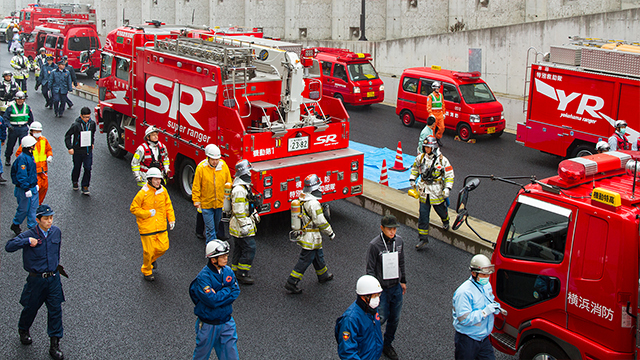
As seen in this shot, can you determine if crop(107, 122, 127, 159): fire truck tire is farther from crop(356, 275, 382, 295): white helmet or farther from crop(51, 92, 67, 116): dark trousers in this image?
crop(356, 275, 382, 295): white helmet

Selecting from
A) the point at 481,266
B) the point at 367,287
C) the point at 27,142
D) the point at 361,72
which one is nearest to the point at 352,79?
the point at 361,72

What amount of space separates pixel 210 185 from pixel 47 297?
3.43 metres

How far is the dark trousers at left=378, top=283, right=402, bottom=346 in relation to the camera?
7.07 m

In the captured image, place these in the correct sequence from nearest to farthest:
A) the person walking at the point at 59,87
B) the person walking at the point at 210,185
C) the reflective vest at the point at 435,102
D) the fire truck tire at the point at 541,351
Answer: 1. the fire truck tire at the point at 541,351
2. the person walking at the point at 210,185
3. the reflective vest at the point at 435,102
4. the person walking at the point at 59,87

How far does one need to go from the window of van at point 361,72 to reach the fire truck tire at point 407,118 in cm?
301

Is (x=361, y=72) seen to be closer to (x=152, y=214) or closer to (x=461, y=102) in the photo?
(x=461, y=102)

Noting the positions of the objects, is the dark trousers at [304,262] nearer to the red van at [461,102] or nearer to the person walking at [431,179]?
the person walking at [431,179]

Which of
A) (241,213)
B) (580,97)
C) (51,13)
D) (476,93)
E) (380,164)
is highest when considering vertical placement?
(51,13)

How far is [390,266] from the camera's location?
6.98 m

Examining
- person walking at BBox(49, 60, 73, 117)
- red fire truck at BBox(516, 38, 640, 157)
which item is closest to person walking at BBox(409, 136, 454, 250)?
red fire truck at BBox(516, 38, 640, 157)

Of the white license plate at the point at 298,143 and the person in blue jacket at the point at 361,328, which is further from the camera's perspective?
the white license plate at the point at 298,143

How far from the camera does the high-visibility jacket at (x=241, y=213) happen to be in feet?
28.5

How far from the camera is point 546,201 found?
612cm

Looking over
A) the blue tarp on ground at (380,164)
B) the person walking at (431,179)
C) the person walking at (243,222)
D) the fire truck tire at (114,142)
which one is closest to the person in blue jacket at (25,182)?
the person walking at (243,222)
